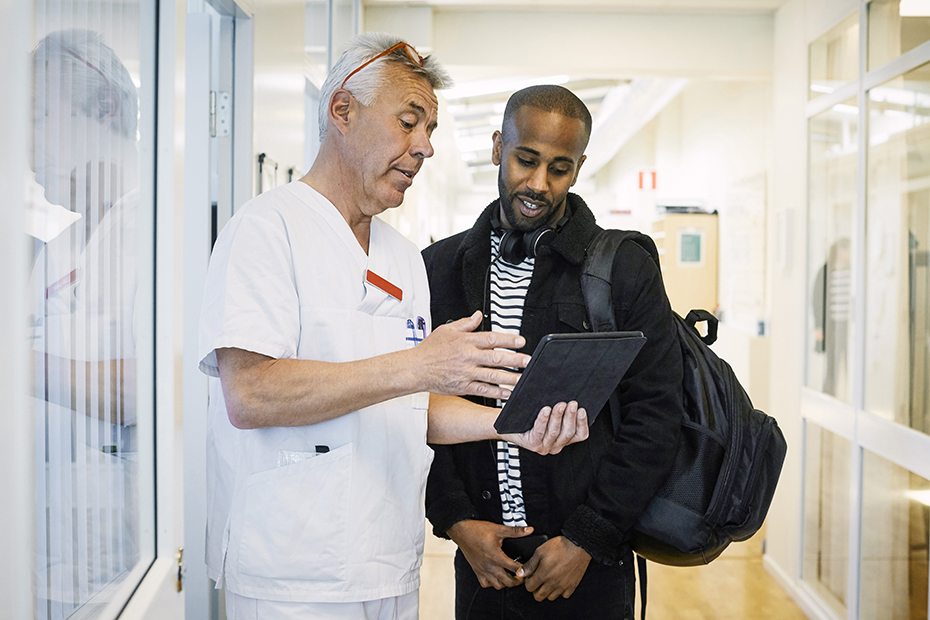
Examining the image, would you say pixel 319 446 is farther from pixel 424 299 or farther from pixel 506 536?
pixel 506 536

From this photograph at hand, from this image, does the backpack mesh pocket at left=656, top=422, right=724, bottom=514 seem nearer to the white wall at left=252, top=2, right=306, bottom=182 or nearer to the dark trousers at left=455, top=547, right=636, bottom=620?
the dark trousers at left=455, top=547, right=636, bottom=620

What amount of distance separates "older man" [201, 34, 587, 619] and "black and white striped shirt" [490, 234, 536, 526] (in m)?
0.32

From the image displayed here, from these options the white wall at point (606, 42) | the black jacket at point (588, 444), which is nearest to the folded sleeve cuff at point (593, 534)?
the black jacket at point (588, 444)

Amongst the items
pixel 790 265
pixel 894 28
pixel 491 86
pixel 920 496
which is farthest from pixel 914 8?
pixel 491 86

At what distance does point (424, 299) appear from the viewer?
4.46 ft

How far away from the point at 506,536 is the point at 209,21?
1628mm

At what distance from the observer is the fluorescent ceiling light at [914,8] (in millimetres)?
2572

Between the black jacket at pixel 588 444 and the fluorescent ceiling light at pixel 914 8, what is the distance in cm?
179

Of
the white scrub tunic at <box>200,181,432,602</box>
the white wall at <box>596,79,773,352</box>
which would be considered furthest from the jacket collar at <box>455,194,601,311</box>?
the white wall at <box>596,79,773,352</box>

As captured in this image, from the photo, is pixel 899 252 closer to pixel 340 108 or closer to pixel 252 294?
pixel 340 108

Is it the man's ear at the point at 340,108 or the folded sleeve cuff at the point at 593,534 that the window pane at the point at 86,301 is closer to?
the man's ear at the point at 340,108

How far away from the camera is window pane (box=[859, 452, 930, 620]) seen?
2555 mm

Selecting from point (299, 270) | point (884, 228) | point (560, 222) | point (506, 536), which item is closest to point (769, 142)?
point (884, 228)

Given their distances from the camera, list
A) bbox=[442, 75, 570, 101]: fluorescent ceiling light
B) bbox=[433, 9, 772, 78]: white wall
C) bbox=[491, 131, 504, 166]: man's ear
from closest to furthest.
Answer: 1. bbox=[491, 131, 504, 166]: man's ear
2. bbox=[433, 9, 772, 78]: white wall
3. bbox=[442, 75, 570, 101]: fluorescent ceiling light
